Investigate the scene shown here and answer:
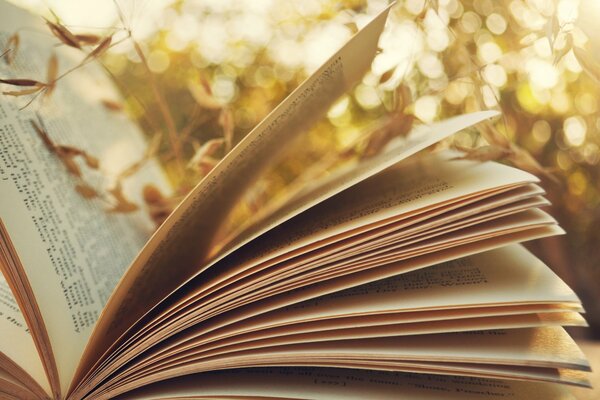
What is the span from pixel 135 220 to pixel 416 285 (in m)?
0.54

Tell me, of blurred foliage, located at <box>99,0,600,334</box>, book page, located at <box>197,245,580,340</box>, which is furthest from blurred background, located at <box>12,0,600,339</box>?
book page, located at <box>197,245,580,340</box>

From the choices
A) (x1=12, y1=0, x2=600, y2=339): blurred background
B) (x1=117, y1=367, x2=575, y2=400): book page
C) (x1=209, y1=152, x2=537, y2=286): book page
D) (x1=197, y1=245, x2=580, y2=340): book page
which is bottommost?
(x1=117, y1=367, x2=575, y2=400): book page

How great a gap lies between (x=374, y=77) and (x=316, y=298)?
35.3 inches

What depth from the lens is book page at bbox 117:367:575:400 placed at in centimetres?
54

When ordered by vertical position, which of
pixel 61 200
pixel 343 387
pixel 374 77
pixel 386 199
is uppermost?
pixel 374 77

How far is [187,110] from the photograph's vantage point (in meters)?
1.60

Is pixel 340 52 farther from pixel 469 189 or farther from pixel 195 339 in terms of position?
pixel 195 339

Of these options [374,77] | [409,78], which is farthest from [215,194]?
[409,78]

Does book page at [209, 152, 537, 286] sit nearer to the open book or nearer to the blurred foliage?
the open book

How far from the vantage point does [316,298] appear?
1.87 feet

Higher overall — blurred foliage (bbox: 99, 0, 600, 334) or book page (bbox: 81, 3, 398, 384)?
blurred foliage (bbox: 99, 0, 600, 334)

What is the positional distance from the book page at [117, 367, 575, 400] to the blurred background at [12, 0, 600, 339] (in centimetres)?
38

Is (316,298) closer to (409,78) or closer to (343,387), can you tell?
(343,387)

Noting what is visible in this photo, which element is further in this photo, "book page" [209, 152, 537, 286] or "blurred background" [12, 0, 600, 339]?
"blurred background" [12, 0, 600, 339]
